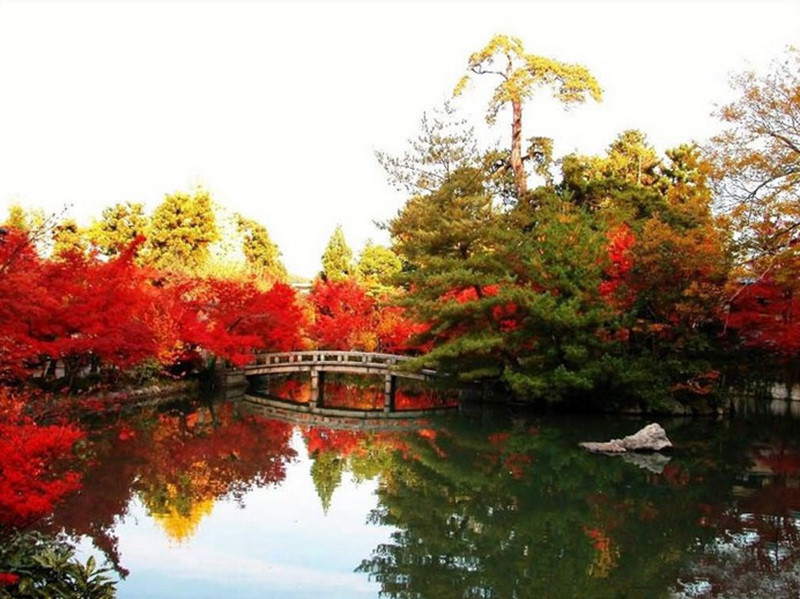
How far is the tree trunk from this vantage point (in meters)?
25.1

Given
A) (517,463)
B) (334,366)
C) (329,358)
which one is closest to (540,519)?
(517,463)

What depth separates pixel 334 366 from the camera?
22922 mm

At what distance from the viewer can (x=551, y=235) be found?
63.5ft

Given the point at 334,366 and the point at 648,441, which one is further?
the point at 334,366

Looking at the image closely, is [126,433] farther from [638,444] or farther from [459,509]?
[638,444]

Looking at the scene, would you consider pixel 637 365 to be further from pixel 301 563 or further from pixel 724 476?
pixel 301 563

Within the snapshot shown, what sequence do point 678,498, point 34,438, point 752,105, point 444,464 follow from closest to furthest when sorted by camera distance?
point 34,438, point 678,498, point 752,105, point 444,464

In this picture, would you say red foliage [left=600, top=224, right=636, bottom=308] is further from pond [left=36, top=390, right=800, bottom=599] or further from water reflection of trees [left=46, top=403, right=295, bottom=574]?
water reflection of trees [left=46, top=403, right=295, bottom=574]

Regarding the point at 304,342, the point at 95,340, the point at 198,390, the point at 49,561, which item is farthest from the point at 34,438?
the point at 304,342

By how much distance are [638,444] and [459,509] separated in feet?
18.2

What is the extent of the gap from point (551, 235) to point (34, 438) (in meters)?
15.2

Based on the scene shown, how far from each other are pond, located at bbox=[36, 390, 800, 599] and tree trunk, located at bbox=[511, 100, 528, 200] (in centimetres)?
1047

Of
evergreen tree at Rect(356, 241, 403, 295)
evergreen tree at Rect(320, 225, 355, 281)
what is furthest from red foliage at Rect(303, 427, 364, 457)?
evergreen tree at Rect(320, 225, 355, 281)

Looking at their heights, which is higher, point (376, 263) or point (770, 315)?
point (376, 263)
